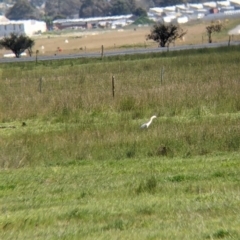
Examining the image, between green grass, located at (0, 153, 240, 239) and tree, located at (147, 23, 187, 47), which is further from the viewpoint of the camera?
tree, located at (147, 23, 187, 47)

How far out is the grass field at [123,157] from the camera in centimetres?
873

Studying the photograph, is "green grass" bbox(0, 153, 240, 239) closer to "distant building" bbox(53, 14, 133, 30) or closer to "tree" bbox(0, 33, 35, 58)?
"tree" bbox(0, 33, 35, 58)

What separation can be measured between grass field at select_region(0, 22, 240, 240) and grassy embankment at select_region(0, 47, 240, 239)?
21mm

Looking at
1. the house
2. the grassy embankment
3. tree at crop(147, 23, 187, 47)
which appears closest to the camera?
the grassy embankment

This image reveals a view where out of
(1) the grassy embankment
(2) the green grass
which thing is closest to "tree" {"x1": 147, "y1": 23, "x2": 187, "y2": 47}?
(1) the grassy embankment

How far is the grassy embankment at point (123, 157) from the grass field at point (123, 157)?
0.07 ft

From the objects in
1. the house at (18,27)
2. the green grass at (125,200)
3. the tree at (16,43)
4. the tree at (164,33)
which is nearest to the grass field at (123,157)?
the green grass at (125,200)

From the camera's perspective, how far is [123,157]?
48.1ft

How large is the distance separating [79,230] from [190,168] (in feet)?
14.5

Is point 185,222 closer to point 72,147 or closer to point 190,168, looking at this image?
point 190,168

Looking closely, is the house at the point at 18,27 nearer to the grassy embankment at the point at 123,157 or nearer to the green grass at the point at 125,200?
the grassy embankment at the point at 123,157

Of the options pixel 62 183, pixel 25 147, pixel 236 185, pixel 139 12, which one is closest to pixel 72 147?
pixel 25 147

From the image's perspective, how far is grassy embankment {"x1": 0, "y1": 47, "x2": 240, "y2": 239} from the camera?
873cm

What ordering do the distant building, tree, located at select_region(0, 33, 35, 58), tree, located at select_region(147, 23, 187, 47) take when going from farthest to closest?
the distant building
tree, located at select_region(0, 33, 35, 58)
tree, located at select_region(147, 23, 187, 47)
